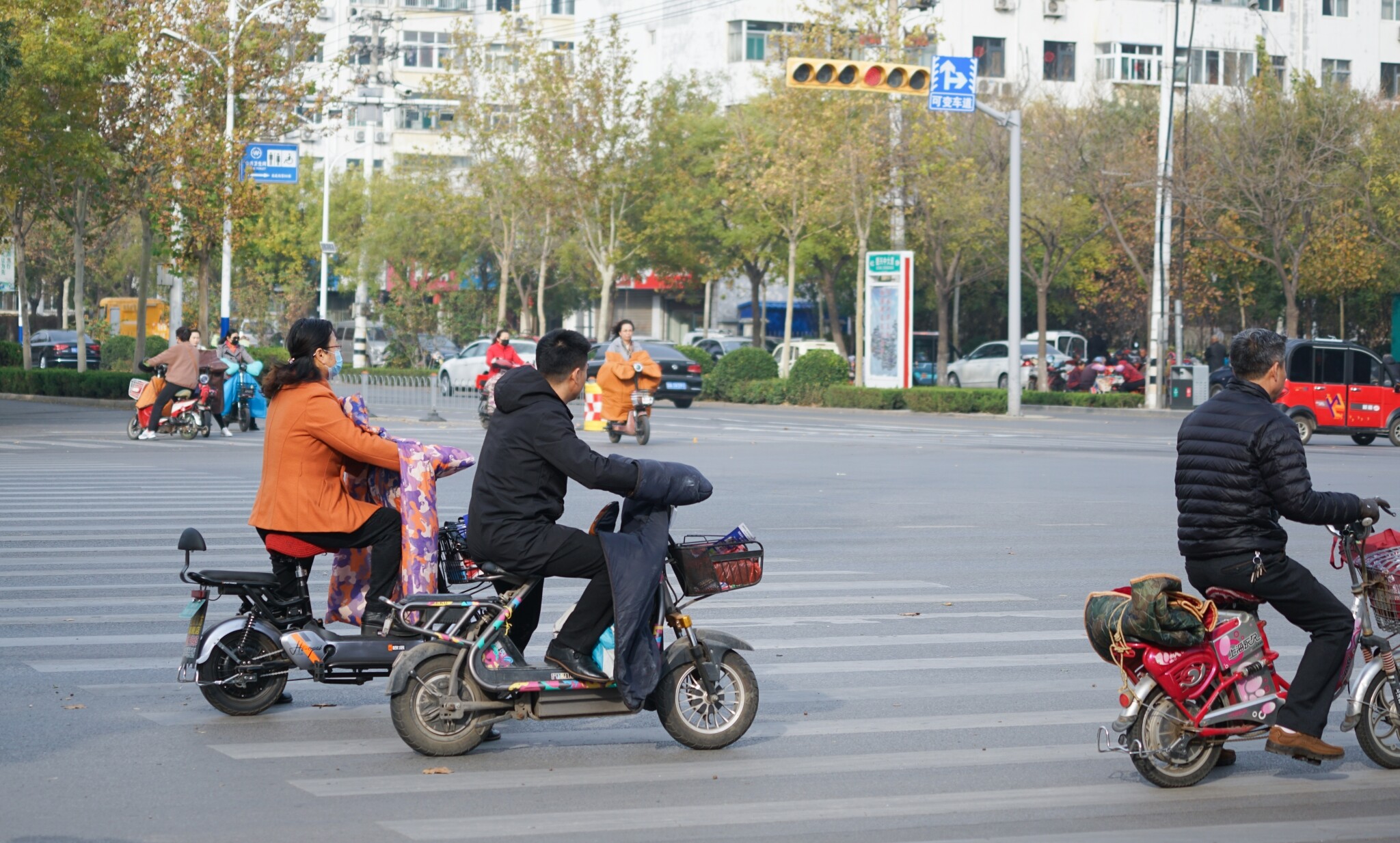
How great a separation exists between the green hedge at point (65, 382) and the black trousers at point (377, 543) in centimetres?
2975

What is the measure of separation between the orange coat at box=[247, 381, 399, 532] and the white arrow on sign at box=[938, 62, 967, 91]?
23594mm

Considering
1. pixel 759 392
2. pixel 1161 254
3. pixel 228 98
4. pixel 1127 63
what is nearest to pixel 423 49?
pixel 1127 63

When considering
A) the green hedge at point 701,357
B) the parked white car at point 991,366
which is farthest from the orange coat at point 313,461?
the parked white car at point 991,366

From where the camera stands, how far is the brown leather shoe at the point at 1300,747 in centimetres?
614

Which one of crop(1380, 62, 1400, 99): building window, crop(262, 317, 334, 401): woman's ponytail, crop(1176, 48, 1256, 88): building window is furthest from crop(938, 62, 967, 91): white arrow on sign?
crop(1380, 62, 1400, 99): building window

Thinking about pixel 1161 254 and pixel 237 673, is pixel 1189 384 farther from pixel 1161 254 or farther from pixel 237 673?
pixel 237 673

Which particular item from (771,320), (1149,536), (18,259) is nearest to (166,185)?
(18,259)

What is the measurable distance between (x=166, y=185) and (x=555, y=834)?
32990 mm

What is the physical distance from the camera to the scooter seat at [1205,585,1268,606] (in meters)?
6.21

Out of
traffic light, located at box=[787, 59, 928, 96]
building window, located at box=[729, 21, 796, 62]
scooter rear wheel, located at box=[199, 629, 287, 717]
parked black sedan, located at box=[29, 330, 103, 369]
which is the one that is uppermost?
building window, located at box=[729, 21, 796, 62]

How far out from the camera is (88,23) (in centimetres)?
3475

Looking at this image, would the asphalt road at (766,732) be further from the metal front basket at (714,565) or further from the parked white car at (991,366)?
the parked white car at (991,366)

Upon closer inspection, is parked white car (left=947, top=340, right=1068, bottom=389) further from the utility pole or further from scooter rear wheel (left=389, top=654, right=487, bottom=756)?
scooter rear wheel (left=389, top=654, right=487, bottom=756)

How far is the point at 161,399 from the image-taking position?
84.8 ft
